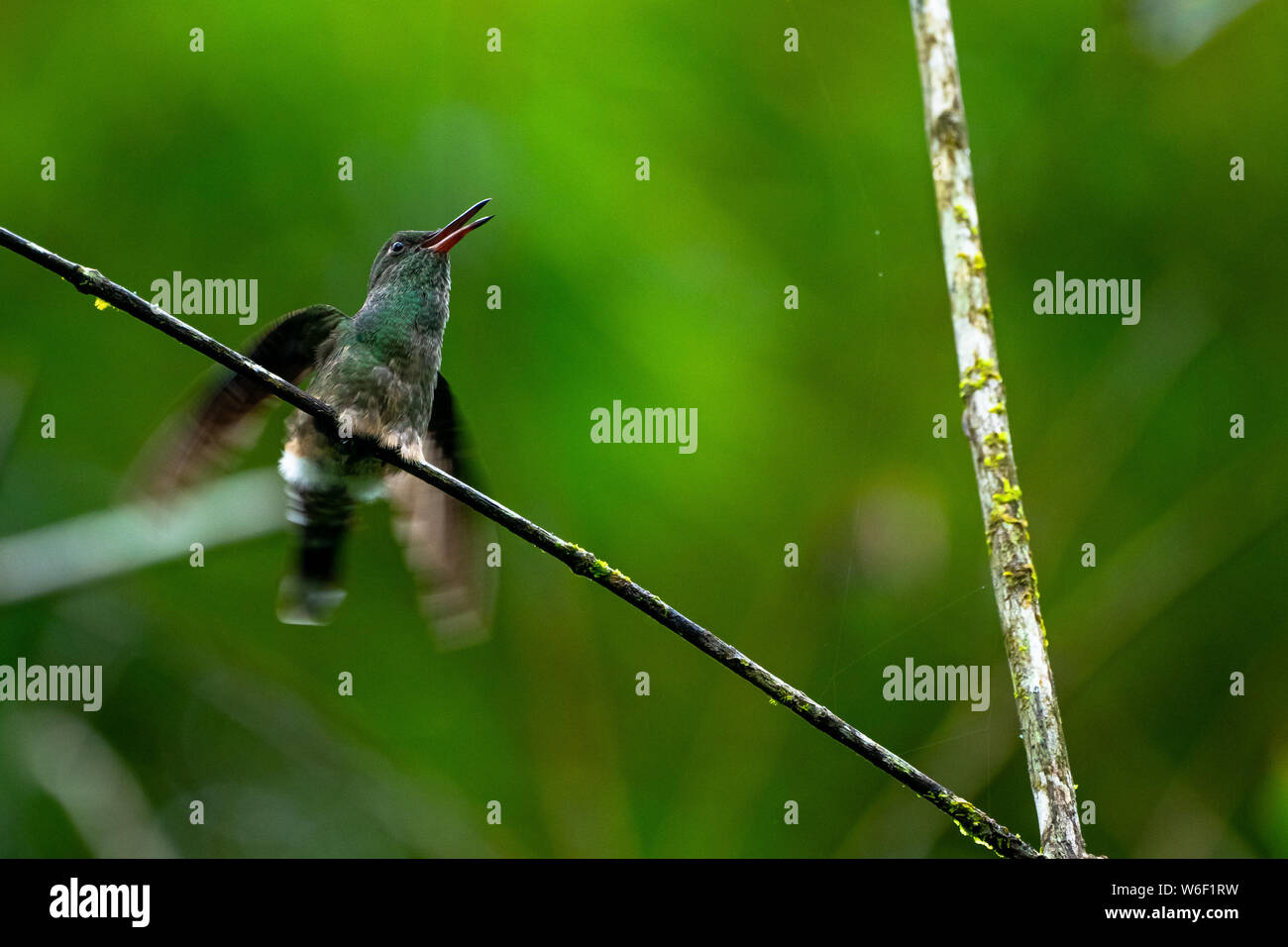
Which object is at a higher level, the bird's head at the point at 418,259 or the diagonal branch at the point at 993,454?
the bird's head at the point at 418,259

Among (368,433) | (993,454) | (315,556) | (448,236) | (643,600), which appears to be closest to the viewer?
(643,600)

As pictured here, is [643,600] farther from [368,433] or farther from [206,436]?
[206,436]

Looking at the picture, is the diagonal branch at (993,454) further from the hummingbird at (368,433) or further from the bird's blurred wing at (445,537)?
the bird's blurred wing at (445,537)

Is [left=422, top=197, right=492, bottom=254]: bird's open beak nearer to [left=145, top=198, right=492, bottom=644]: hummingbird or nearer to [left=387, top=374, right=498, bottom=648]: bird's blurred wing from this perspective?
[left=145, top=198, right=492, bottom=644]: hummingbird

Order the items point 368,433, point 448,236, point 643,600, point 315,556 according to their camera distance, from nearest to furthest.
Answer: point 643,600 → point 368,433 → point 448,236 → point 315,556

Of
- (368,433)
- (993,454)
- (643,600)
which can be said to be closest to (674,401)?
(368,433)

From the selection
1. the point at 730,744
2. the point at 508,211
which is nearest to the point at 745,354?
the point at 508,211

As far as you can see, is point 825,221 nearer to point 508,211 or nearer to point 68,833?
point 508,211

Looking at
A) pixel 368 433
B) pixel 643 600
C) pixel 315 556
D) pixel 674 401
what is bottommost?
pixel 643 600

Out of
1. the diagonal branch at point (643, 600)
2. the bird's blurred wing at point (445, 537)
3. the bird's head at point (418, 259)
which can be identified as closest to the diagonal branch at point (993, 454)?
the diagonal branch at point (643, 600)
